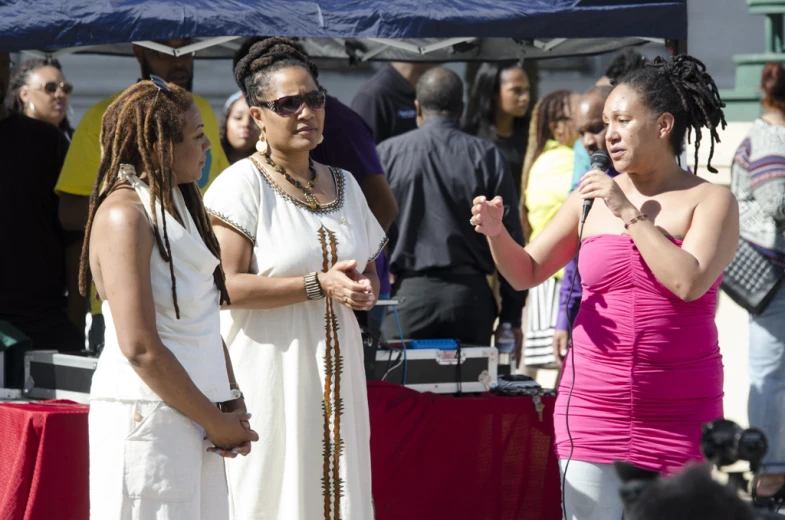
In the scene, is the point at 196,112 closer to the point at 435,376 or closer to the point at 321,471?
the point at 321,471

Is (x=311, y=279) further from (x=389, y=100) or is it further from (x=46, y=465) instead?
(x=389, y=100)

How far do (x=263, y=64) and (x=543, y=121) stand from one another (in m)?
3.91

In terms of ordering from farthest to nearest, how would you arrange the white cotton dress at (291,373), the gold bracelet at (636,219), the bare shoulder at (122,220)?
the white cotton dress at (291,373)
the gold bracelet at (636,219)
the bare shoulder at (122,220)

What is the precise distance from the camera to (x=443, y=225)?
5.61 m

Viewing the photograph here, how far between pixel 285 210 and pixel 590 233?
1.01 m

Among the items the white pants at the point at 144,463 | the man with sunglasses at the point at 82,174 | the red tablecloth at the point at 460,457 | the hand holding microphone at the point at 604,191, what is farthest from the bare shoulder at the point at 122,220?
the man with sunglasses at the point at 82,174

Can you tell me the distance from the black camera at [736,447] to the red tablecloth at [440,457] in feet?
9.44

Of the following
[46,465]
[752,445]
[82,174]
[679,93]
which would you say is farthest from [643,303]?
[82,174]

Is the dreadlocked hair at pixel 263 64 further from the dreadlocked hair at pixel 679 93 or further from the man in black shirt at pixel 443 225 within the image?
the man in black shirt at pixel 443 225

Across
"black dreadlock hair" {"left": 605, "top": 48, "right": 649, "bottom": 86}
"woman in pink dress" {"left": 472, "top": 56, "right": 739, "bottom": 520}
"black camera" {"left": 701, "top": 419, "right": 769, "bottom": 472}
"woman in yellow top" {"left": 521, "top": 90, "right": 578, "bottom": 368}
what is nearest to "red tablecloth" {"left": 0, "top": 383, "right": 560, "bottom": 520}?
"woman in pink dress" {"left": 472, "top": 56, "right": 739, "bottom": 520}

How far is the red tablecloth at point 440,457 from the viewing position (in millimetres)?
4156

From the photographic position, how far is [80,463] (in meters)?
4.16

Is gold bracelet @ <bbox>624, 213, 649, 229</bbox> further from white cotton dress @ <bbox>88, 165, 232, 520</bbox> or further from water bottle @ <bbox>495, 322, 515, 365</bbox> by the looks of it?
water bottle @ <bbox>495, 322, 515, 365</bbox>

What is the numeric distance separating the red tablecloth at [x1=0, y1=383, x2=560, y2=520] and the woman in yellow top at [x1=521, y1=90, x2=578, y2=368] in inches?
75.2
